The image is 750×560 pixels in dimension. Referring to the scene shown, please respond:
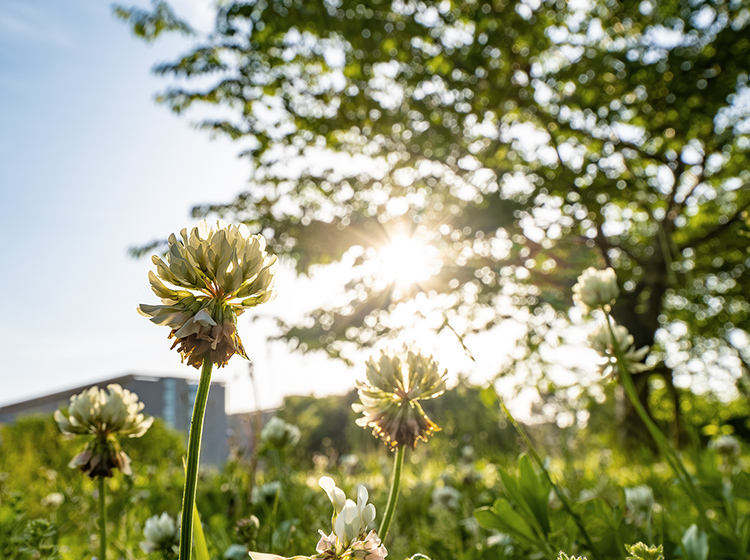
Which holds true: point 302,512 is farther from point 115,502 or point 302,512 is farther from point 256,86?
point 256,86

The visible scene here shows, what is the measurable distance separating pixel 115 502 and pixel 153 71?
19.5 feet

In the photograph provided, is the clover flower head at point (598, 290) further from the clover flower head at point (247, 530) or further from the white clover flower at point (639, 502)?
the clover flower head at point (247, 530)

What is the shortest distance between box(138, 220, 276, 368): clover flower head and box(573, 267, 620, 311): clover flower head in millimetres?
907

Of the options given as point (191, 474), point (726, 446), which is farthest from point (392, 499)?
point (726, 446)

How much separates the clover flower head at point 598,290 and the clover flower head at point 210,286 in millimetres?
907

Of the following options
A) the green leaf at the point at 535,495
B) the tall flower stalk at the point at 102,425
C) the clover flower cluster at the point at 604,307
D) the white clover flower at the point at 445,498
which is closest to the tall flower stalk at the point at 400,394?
the green leaf at the point at 535,495

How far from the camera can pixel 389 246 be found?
19.2ft

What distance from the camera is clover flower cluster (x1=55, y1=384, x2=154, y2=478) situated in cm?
108

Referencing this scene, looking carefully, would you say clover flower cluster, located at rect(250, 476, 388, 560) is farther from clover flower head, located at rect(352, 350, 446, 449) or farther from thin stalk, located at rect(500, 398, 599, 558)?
thin stalk, located at rect(500, 398, 599, 558)

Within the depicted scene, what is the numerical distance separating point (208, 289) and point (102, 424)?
0.60 meters

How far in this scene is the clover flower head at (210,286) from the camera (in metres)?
0.67

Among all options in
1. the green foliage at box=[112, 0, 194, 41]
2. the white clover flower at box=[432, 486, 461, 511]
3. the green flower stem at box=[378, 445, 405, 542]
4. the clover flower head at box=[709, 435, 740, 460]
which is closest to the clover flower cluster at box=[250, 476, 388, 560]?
the green flower stem at box=[378, 445, 405, 542]

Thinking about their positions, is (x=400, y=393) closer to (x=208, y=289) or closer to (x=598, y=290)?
(x=208, y=289)

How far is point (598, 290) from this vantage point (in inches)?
51.9
